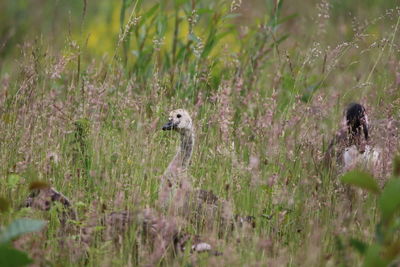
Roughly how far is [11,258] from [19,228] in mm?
180

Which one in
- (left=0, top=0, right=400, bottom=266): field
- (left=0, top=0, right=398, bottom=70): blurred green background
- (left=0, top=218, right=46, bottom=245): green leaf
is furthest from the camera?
(left=0, top=0, right=398, bottom=70): blurred green background

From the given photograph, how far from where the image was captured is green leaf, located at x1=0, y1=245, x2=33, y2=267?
10.2 ft

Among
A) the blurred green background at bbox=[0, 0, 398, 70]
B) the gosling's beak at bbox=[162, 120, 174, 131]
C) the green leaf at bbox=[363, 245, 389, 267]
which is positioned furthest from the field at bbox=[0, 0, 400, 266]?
the blurred green background at bbox=[0, 0, 398, 70]

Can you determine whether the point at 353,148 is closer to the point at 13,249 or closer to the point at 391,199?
the point at 391,199

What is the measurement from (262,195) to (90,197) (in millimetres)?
998

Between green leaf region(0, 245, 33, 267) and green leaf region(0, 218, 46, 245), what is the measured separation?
0.09 metres

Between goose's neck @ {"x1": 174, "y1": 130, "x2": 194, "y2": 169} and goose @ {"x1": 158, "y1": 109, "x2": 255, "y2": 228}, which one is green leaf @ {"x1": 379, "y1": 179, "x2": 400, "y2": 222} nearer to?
goose @ {"x1": 158, "y1": 109, "x2": 255, "y2": 228}

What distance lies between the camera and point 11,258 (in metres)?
3.14

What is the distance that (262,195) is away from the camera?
182 inches

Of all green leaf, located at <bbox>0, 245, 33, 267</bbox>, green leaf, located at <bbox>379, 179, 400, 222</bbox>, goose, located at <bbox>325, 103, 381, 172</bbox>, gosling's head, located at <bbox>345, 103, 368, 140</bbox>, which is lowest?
green leaf, located at <bbox>0, 245, 33, 267</bbox>

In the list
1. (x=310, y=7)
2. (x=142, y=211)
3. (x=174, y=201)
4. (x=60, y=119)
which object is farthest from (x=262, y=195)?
(x=310, y=7)

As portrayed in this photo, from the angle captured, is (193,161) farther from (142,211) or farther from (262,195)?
(142,211)

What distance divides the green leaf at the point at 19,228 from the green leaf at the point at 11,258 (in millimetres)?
92

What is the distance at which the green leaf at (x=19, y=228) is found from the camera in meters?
3.25
